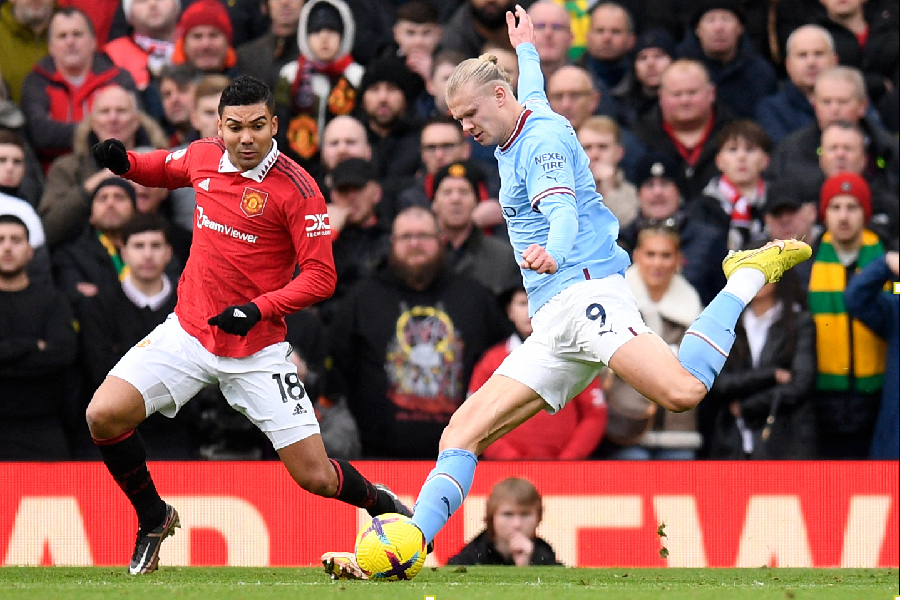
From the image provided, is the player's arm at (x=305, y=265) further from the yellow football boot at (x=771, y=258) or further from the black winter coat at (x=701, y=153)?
the black winter coat at (x=701, y=153)

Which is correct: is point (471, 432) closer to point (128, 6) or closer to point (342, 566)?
point (342, 566)

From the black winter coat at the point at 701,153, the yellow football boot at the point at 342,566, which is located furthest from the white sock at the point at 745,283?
the black winter coat at the point at 701,153

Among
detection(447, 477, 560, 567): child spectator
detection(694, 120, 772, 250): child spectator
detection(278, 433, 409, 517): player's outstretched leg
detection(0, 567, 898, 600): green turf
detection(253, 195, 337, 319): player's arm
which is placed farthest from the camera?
detection(694, 120, 772, 250): child spectator

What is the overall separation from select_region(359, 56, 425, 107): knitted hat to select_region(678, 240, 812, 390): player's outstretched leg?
5343 mm

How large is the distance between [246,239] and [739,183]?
16.8ft

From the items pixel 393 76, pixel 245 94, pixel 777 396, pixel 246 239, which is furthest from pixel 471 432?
pixel 393 76

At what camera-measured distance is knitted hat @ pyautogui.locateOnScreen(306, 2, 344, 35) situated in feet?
39.9

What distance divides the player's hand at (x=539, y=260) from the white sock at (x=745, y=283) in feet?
4.01

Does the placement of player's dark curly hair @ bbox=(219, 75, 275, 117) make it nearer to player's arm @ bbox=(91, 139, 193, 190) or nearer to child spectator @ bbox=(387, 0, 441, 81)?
player's arm @ bbox=(91, 139, 193, 190)

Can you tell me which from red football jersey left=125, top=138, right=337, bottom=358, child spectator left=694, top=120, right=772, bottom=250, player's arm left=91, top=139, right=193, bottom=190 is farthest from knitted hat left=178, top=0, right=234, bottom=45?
red football jersey left=125, top=138, right=337, bottom=358

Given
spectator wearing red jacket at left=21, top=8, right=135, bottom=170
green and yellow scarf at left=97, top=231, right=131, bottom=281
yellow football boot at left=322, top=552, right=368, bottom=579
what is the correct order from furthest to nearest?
1. spectator wearing red jacket at left=21, top=8, right=135, bottom=170
2. green and yellow scarf at left=97, top=231, right=131, bottom=281
3. yellow football boot at left=322, top=552, right=368, bottom=579

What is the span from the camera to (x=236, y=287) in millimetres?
7668

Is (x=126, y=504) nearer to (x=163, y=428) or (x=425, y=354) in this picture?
(x=163, y=428)

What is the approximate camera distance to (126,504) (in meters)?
9.85
